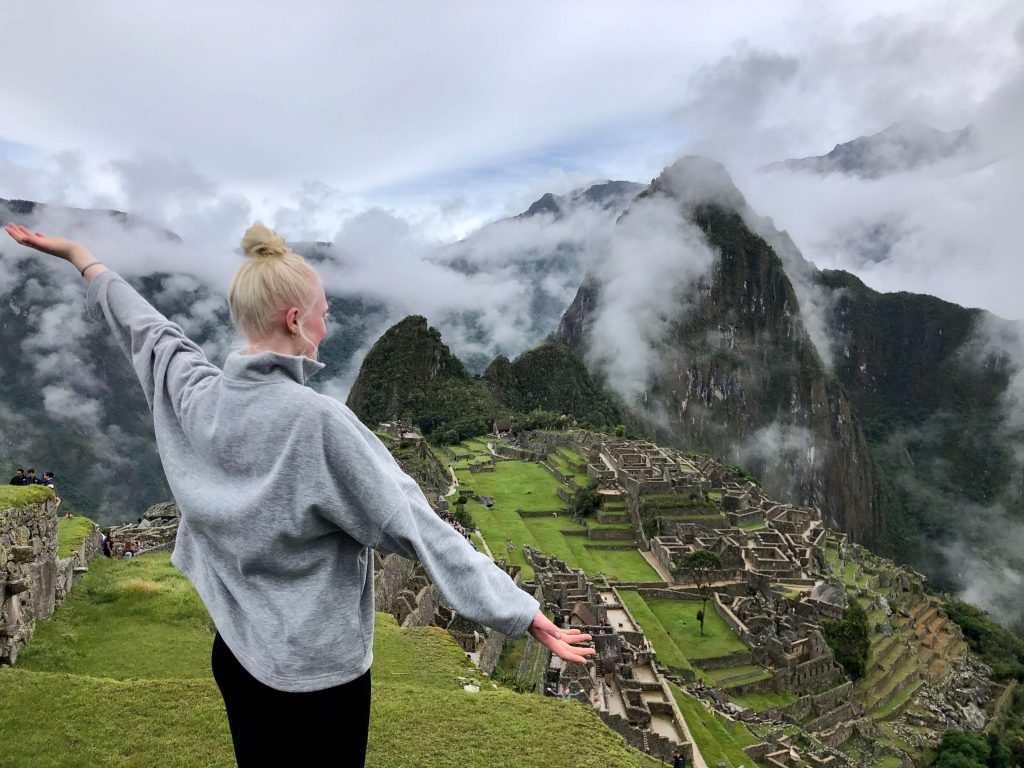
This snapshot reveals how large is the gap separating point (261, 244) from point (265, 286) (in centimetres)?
11

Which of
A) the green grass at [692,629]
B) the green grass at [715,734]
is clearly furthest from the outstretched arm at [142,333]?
the green grass at [692,629]

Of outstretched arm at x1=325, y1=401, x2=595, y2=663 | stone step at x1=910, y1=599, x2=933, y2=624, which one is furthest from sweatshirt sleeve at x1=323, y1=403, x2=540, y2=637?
stone step at x1=910, y1=599, x2=933, y2=624

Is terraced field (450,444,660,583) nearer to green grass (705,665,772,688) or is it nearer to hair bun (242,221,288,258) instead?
green grass (705,665,772,688)

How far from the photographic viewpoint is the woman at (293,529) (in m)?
1.33

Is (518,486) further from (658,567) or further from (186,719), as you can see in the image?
(186,719)

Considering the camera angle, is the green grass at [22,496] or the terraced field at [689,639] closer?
the green grass at [22,496]

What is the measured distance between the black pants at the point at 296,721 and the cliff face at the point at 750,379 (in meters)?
96.0

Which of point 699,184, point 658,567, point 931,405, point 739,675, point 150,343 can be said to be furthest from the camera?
point 931,405

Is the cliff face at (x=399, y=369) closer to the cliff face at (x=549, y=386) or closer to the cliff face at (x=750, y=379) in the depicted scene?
the cliff face at (x=549, y=386)

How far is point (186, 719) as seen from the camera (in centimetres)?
430

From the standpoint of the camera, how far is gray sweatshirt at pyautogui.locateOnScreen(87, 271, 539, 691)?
52.1 inches

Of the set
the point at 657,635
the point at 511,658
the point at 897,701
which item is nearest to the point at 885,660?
the point at 897,701

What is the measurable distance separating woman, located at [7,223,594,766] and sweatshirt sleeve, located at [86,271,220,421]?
5 cm

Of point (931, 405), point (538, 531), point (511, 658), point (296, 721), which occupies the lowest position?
point (538, 531)
